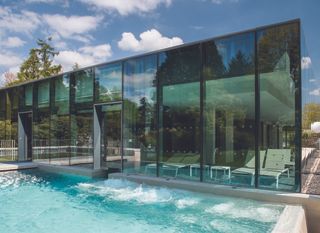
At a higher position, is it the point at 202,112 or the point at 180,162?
the point at 202,112

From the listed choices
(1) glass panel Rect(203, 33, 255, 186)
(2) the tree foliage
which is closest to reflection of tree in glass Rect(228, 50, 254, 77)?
(1) glass panel Rect(203, 33, 255, 186)

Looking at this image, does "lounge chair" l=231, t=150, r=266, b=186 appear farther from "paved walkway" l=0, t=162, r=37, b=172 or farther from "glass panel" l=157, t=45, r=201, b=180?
"paved walkway" l=0, t=162, r=37, b=172

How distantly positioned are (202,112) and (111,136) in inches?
161

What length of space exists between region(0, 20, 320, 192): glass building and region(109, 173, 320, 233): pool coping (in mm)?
329

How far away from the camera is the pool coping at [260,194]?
5.67 m

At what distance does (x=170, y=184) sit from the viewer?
315 inches

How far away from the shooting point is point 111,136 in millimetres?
10773

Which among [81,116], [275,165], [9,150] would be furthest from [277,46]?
[9,150]

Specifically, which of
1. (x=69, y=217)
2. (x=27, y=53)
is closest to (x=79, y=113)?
(x=69, y=217)

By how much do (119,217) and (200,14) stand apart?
1017 centimetres

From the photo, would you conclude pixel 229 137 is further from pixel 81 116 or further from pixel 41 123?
pixel 41 123

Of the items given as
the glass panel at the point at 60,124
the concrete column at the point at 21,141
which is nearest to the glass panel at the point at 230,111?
the glass panel at the point at 60,124

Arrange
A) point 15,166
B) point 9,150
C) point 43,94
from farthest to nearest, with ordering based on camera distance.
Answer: point 9,150, point 43,94, point 15,166

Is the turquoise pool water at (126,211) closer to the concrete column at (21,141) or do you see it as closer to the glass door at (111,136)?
the glass door at (111,136)
